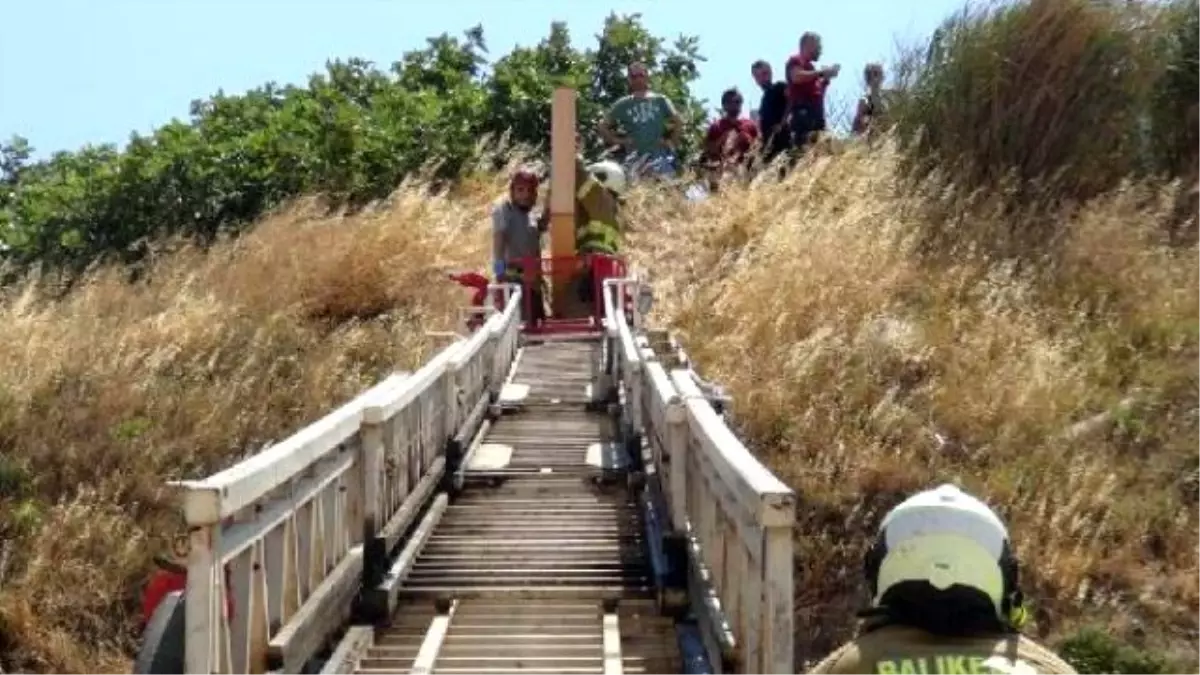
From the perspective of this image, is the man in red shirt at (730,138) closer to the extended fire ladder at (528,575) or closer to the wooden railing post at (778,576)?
the extended fire ladder at (528,575)

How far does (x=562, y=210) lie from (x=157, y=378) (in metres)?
4.34

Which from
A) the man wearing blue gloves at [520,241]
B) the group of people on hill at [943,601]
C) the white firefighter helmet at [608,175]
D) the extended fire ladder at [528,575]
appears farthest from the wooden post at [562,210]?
the group of people on hill at [943,601]

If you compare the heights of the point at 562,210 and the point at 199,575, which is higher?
the point at 562,210

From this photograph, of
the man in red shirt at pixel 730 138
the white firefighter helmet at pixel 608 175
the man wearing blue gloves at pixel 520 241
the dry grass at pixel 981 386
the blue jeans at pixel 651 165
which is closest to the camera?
the dry grass at pixel 981 386

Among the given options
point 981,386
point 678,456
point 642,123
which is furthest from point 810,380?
point 642,123

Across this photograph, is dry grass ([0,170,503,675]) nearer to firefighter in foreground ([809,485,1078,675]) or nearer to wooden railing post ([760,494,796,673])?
wooden railing post ([760,494,796,673])

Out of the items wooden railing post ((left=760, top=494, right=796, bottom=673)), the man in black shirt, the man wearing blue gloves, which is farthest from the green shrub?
the man in black shirt

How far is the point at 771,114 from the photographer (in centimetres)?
2033

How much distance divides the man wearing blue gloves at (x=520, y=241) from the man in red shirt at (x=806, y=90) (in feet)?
11.4

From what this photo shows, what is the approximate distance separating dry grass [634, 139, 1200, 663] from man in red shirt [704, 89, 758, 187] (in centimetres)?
257

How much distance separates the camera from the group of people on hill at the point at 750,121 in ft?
63.3

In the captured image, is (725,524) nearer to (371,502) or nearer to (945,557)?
(371,502)

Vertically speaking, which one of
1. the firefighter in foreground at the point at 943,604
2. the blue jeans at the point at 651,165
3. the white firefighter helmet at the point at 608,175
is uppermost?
the blue jeans at the point at 651,165

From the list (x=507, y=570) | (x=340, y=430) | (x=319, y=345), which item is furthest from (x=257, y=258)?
(x=340, y=430)
